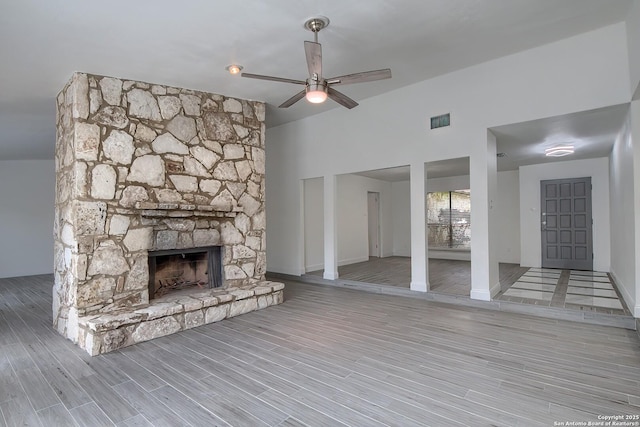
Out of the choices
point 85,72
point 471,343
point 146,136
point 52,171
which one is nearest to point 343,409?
point 471,343

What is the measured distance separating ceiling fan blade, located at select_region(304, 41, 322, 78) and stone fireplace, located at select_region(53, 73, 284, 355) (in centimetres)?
228

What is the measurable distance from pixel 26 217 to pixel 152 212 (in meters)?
6.54

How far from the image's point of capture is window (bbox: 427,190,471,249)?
30.7 ft

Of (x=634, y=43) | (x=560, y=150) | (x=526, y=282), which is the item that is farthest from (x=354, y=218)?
(x=634, y=43)

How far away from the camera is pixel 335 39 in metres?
3.55

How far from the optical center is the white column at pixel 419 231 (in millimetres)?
5102

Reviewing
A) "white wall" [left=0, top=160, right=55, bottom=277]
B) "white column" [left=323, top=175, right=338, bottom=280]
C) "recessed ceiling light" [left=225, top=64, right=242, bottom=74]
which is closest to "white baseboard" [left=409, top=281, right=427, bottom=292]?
"white column" [left=323, top=175, right=338, bottom=280]

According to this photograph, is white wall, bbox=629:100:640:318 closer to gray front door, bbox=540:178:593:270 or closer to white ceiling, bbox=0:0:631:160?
white ceiling, bbox=0:0:631:160

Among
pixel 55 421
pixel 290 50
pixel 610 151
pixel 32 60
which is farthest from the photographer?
pixel 610 151

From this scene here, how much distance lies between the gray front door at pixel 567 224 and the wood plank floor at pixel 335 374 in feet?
13.7

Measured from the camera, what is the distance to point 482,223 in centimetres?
451

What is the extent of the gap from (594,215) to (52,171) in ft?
41.9

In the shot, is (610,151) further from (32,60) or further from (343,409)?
(32,60)

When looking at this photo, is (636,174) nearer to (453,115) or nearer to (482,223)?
(482,223)
